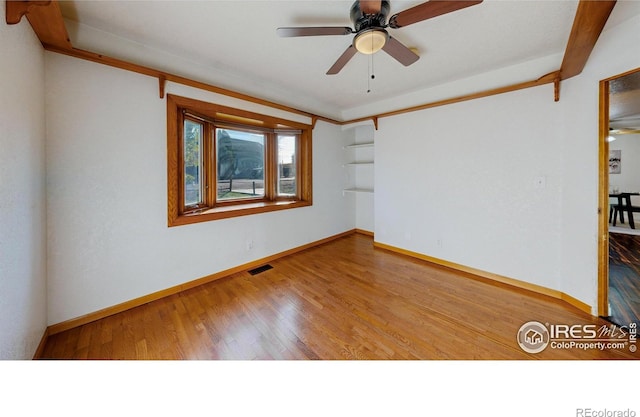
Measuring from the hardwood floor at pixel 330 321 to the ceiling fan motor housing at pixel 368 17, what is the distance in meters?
2.37

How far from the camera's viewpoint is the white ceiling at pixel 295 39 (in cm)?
170

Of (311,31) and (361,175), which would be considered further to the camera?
(361,175)

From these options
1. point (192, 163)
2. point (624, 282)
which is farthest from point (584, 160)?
point (192, 163)

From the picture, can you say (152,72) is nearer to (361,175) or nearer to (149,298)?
(149,298)

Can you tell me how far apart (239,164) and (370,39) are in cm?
254

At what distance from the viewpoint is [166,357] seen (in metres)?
1.58

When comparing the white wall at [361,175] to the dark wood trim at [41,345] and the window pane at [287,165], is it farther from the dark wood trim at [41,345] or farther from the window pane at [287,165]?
the dark wood trim at [41,345]

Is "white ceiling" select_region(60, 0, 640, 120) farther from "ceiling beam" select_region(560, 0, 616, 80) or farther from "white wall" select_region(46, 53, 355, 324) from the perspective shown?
"white wall" select_region(46, 53, 355, 324)

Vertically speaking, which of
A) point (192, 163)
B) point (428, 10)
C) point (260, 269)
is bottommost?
point (260, 269)

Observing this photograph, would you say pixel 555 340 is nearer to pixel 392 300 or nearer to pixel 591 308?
pixel 591 308

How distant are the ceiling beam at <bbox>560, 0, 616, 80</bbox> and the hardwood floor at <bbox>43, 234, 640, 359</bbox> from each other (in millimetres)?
2282

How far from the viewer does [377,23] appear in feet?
5.24

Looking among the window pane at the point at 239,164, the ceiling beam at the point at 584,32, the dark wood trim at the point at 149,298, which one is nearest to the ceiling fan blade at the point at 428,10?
the ceiling beam at the point at 584,32

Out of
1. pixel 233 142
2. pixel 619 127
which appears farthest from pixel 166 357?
pixel 619 127
